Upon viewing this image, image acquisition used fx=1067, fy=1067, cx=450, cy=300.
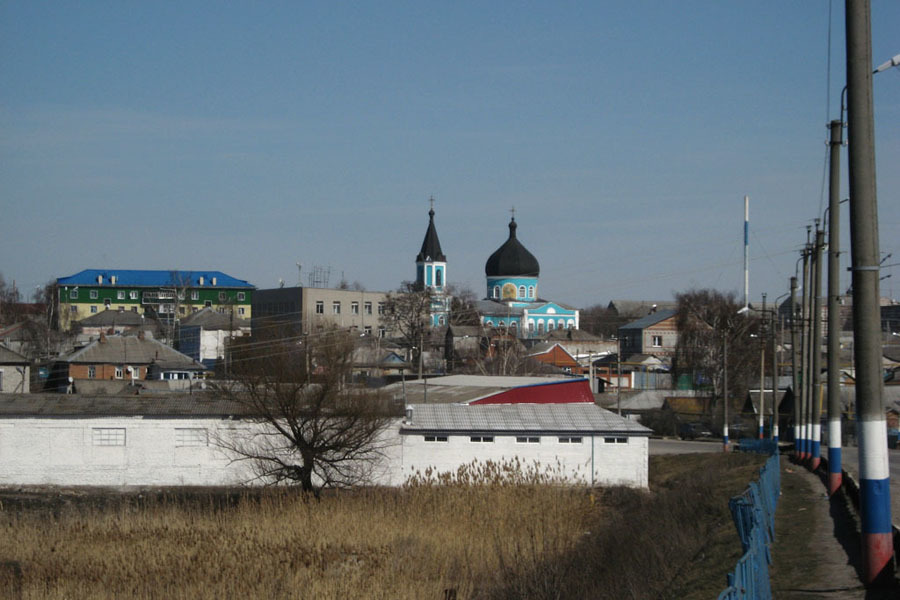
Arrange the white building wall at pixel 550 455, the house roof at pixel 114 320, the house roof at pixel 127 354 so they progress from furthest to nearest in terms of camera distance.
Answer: the house roof at pixel 114 320 → the house roof at pixel 127 354 → the white building wall at pixel 550 455

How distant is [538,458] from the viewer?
3120cm

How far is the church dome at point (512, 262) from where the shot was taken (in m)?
121

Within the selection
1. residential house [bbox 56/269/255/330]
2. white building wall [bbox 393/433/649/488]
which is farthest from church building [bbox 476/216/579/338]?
white building wall [bbox 393/433/649/488]

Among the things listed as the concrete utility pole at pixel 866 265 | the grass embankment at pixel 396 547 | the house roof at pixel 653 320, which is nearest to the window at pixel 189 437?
the grass embankment at pixel 396 547

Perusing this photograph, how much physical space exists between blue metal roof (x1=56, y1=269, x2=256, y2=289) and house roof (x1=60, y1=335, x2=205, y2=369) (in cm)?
5345

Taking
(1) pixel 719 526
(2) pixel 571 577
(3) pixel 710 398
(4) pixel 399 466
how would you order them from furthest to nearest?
(3) pixel 710 398 < (4) pixel 399 466 < (1) pixel 719 526 < (2) pixel 571 577

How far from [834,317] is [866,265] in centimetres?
1138

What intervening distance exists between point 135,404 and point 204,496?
489 cm

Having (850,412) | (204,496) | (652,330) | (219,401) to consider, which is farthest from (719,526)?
(652,330)

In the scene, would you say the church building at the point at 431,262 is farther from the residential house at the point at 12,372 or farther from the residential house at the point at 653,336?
the residential house at the point at 12,372

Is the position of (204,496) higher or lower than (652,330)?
lower

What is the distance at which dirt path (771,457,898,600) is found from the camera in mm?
10359

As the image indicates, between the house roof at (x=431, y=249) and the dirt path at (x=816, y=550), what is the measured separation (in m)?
103

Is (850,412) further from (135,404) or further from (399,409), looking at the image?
(135,404)
